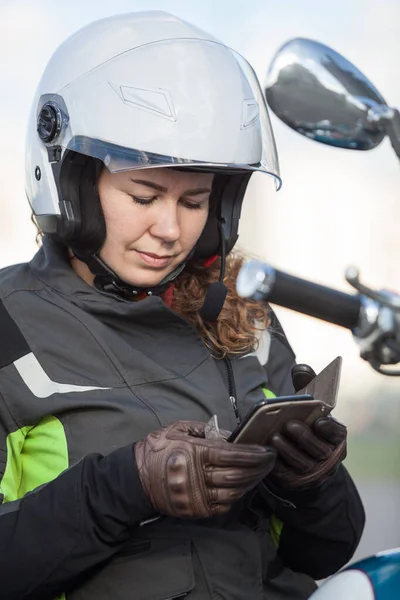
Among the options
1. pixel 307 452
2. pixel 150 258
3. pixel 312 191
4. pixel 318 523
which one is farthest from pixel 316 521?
pixel 312 191

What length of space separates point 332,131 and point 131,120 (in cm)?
74

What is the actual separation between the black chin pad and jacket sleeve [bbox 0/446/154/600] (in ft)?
1.13

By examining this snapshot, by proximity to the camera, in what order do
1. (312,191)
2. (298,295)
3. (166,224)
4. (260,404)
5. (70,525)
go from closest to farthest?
(298,295) < (260,404) < (70,525) < (166,224) < (312,191)

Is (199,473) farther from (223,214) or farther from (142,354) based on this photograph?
(223,214)

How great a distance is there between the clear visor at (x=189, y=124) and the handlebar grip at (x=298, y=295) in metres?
0.75

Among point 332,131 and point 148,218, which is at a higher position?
point 332,131

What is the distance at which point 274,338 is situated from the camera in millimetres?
2037

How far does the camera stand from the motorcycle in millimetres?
1004

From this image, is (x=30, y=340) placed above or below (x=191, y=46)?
below

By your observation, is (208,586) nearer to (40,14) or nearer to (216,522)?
(216,522)

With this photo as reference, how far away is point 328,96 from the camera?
3.50ft

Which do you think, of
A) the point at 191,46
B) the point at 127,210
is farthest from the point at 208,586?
the point at 191,46

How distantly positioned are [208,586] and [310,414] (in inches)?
12.7

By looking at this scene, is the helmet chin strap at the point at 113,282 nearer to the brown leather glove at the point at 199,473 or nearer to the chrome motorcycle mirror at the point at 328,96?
the brown leather glove at the point at 199,473
